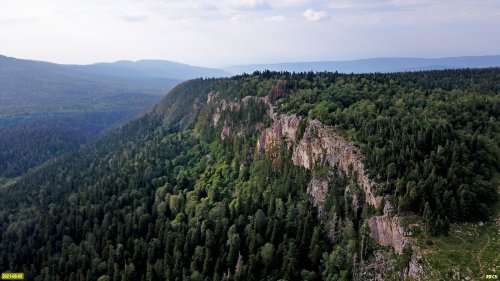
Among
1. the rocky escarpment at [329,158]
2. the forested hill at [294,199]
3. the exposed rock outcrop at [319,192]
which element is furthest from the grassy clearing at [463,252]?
the exposed rock outcrop at [319,192]

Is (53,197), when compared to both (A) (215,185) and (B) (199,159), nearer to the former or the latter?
(B) (199,159)

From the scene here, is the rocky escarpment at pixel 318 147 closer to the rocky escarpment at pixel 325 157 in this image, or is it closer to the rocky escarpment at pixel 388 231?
the rocky escarpment at pixel 325 157

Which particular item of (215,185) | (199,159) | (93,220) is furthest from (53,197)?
(215,185)

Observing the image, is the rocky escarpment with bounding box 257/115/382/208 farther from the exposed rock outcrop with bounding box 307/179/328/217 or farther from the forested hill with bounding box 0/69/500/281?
the exposed rock outcrop with bounding box 307/179/328/217

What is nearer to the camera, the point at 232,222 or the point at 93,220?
the point at 232,222

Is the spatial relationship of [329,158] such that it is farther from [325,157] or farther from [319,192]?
[319,192]

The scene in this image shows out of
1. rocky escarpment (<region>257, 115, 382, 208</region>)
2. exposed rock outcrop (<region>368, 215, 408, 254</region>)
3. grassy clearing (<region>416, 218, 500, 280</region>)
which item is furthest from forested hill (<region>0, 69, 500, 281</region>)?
grassy clearing (<region>416, 218, 500, 280</region>)

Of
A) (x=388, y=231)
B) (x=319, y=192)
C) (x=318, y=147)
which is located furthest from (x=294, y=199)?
(x=388, y=231)
